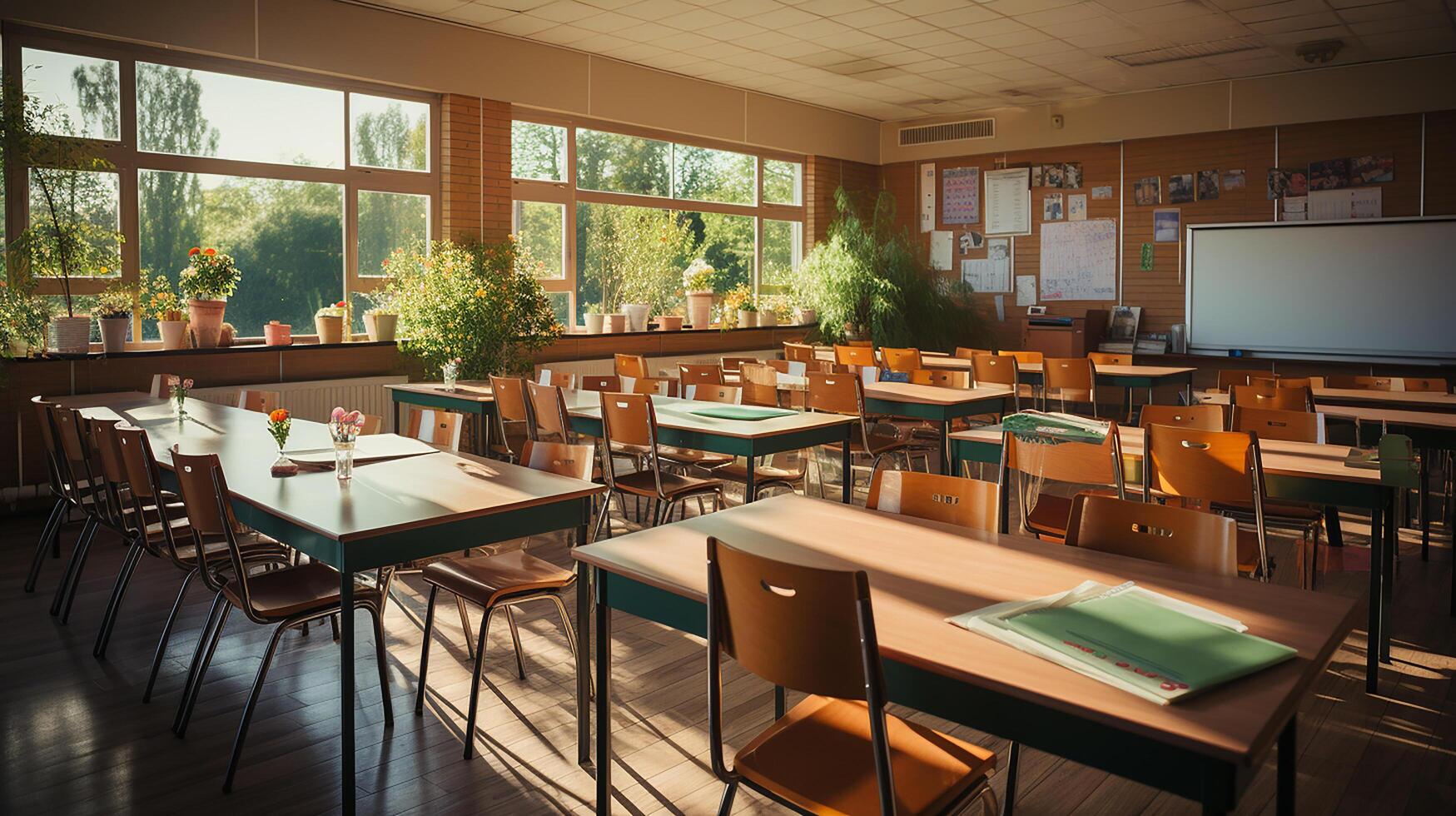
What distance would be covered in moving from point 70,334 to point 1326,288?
10219mm

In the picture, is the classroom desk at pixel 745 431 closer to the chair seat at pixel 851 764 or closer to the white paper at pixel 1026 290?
the chair seat at pixel 851 764

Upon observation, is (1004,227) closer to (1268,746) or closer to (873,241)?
(873,241)

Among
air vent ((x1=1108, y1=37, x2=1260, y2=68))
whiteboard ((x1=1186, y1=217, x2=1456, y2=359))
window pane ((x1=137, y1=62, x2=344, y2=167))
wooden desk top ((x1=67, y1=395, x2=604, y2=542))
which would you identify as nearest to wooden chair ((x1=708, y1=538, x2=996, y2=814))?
wooden desk top ((x1=67, y1=395, x2=604, y2=542))

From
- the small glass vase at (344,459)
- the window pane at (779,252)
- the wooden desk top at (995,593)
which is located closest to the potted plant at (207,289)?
the small glass vase at (344,459)

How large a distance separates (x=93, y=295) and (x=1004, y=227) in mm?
8964

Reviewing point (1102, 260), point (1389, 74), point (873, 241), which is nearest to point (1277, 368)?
point (1102, 260)

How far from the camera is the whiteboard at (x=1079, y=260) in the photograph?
35.9 feet

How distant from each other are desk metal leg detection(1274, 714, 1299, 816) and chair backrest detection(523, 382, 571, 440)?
13.0 feet

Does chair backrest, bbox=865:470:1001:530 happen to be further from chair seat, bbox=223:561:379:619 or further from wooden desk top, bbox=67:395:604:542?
chair seat, bbox=223:561:379:619

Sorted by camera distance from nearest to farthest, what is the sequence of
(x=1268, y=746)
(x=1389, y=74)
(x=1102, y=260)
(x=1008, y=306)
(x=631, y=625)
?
(x=1268, y=746) < (x=631, y=625) < (x=1389, y=74) < (x=1102, y=260) < (x=1008, y=306)

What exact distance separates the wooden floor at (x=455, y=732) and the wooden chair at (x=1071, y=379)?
3.49 m

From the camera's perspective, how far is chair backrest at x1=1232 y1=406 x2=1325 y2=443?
14.3 ft

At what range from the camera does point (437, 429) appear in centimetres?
426

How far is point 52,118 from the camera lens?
610 centimetres
